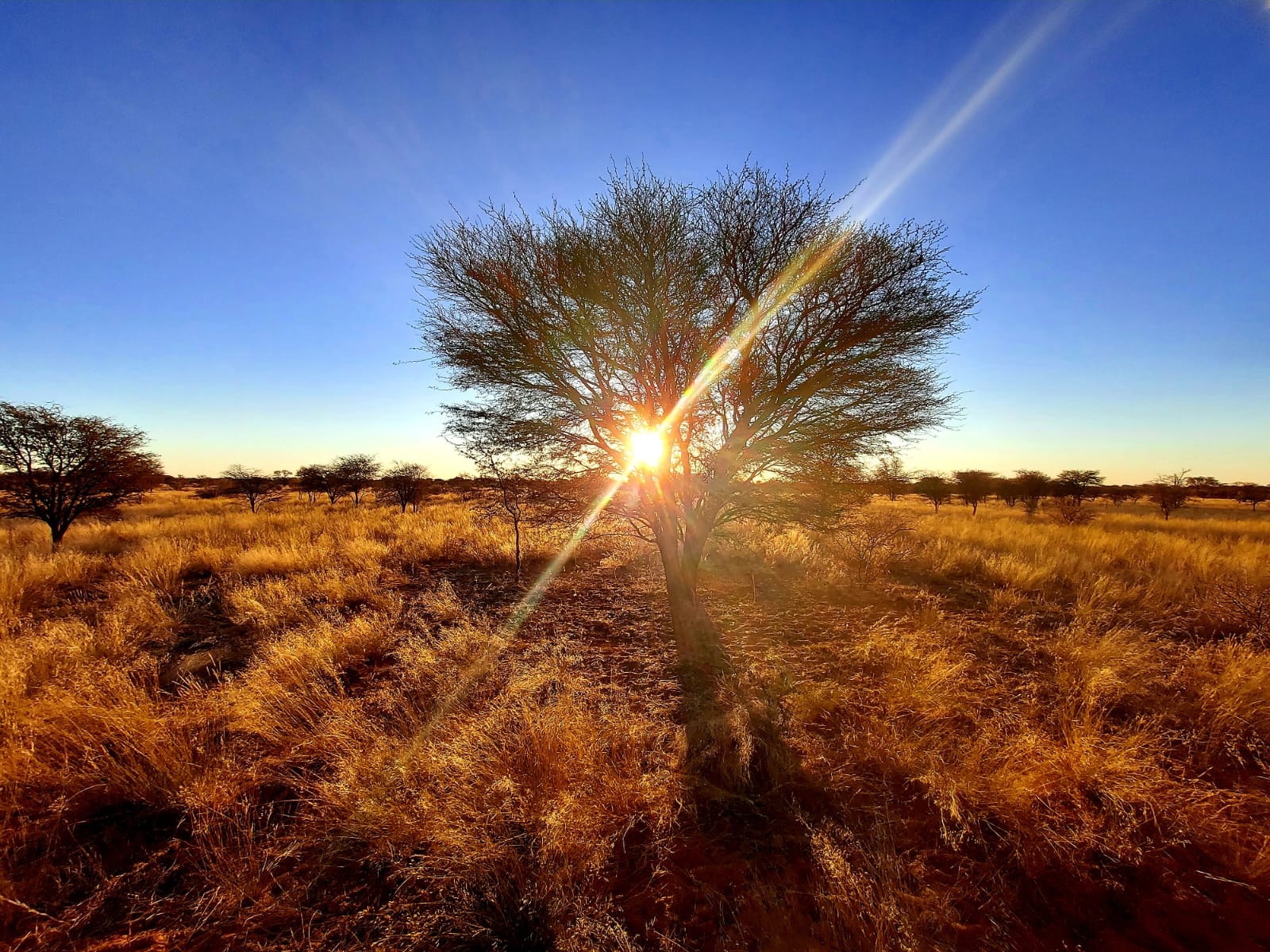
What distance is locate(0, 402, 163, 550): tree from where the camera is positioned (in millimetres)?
11688

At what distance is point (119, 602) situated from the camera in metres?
7.19

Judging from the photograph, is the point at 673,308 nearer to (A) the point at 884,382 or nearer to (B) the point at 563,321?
(B) the point at 563,321

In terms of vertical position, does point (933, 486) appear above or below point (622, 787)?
above

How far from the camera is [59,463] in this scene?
12039 mm

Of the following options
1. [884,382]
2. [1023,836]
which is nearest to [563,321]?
[884,382]

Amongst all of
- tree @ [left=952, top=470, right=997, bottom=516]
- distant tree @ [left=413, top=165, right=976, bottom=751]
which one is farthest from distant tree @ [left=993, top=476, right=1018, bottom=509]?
distant tree @ [left=413, top=165, right=976, bottom=751]

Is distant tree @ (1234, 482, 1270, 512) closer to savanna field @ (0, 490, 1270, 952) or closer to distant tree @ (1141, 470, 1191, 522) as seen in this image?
distant tree @ (1141, 470, 1191, 522)

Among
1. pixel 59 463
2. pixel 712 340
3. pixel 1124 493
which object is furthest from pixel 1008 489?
pixel 59 463

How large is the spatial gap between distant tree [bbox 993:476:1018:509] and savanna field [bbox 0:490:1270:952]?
31.5 m

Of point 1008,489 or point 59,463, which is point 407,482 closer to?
point 59,463

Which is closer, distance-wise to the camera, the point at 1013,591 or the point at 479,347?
the point at 479,347

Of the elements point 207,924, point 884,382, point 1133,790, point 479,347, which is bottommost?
point 207,924

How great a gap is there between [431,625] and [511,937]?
536 cm

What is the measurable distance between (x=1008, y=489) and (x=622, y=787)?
135ft
